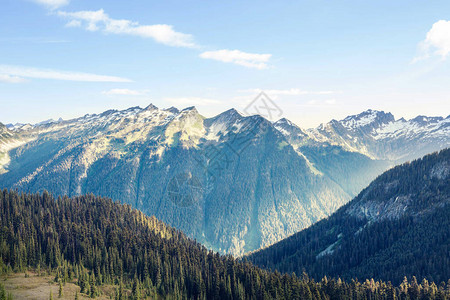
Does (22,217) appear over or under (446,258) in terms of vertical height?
over

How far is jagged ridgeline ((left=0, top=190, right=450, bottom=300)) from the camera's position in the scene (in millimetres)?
139250

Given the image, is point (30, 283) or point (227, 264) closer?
point (30, 283)

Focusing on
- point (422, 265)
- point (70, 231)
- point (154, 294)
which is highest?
point (70, 231)

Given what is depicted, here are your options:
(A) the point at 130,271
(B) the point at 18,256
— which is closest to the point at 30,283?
(B) the point at 18,256

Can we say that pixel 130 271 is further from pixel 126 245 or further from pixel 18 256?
pixel 18 256

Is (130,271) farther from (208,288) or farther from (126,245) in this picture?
(208,288)

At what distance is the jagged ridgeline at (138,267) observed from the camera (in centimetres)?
13925

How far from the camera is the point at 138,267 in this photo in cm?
16150

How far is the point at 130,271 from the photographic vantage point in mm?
158500

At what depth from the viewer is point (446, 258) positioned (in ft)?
628

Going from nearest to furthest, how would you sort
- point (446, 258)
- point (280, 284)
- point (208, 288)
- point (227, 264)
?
point (280, 284), point (208, 288), point (227, 264), point (446, 258)

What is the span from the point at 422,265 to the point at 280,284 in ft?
371

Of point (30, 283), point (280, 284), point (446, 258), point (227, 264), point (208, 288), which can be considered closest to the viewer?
point (30, 283)

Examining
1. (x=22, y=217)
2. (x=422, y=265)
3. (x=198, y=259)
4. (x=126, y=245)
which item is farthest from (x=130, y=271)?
(x=422, y=265)
